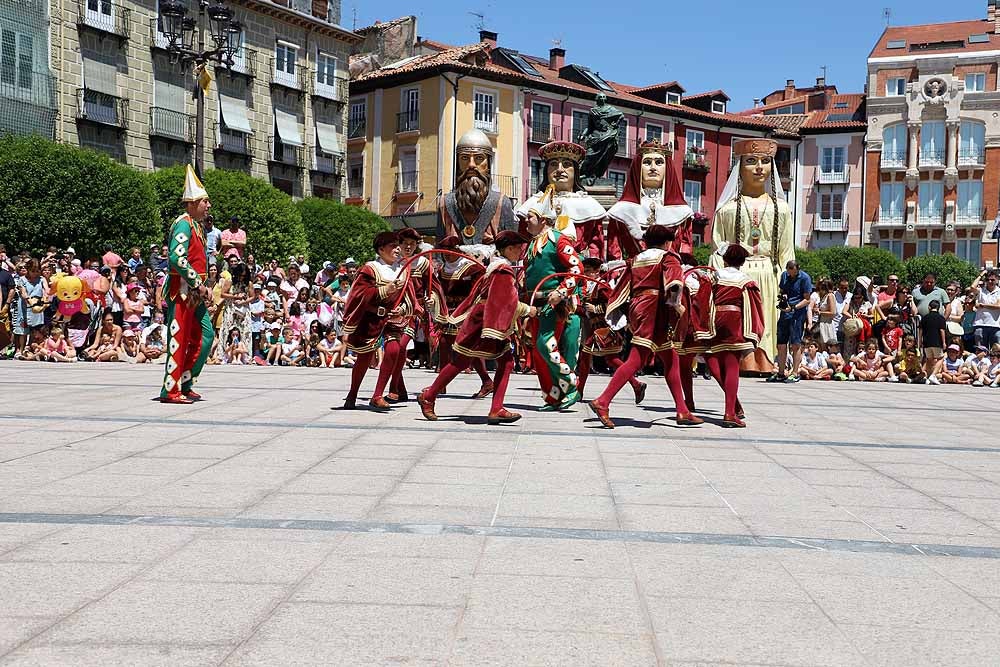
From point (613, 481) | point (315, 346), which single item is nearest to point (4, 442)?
point (613, 481)

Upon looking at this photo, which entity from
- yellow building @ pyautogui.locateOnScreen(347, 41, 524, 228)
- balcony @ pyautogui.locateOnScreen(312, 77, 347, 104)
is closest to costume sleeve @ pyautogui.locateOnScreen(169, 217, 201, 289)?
balcony @ pyautogui.locateOnScreen(312, 77, 347, 104)

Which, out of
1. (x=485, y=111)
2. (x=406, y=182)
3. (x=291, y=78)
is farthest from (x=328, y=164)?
(x=485, y=111)

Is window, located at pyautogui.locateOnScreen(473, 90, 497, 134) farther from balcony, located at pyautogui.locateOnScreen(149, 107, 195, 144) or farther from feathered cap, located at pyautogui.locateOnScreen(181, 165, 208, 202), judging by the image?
feathered cap, located at pyautogui.locateOnScreen(181, 165, 208, 202)

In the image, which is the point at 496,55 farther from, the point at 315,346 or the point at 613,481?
the point at 613,481

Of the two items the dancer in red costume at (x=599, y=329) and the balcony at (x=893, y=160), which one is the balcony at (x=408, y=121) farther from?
the dancer in red costume at (x=599, y=329)

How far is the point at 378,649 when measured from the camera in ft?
10.5

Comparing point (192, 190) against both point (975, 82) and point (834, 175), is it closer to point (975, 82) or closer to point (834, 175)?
point (834, 175)

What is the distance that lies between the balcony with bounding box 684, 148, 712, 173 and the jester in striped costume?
4894 centimetres

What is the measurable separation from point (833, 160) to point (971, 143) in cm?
716

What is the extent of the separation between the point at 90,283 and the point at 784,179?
49581 mm

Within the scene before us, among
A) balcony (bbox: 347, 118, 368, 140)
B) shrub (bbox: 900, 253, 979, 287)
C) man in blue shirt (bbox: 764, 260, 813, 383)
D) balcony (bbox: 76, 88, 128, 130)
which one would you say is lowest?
man in blue shirt (bbox: 764, 260, 813, 383)

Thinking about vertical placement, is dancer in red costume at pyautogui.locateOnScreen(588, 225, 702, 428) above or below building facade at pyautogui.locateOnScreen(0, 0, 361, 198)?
below

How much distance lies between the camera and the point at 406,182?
50031mm

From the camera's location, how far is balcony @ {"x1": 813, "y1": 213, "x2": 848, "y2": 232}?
6169 cm
